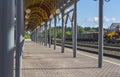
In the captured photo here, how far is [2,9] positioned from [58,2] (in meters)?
23.3

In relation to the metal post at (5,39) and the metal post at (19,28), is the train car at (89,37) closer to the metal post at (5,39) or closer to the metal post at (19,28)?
the metal post at (19,28)

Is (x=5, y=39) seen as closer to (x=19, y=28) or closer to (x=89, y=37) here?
(x=19, y=28)

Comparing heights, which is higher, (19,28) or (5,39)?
(19,28)

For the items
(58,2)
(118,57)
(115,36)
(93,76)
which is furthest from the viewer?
(115,36)

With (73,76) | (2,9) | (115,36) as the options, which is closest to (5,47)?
(2,9)

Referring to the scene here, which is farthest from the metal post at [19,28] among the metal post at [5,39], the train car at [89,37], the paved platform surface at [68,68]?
the train car at [89,37]

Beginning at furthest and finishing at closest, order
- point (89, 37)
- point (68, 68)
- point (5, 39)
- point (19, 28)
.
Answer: point (89, 37) → point (68, 68) → point (19, 28) → point (5, 39)

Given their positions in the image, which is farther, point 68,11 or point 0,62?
point 68,11

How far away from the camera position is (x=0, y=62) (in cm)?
317

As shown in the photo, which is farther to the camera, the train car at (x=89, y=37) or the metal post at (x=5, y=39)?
the train car at (x=89, y=37)

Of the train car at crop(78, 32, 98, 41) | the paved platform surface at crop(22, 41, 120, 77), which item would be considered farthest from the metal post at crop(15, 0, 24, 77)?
the train car at crop(78, 32, 98, 41)

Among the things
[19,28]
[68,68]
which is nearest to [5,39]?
[19,28]

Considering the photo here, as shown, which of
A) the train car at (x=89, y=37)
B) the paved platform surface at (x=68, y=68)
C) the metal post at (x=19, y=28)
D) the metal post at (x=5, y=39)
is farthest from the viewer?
the train car at (x=89, y=37)

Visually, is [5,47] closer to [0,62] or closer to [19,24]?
[0,62]
